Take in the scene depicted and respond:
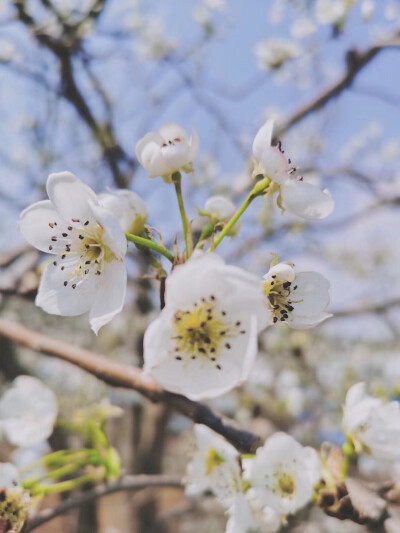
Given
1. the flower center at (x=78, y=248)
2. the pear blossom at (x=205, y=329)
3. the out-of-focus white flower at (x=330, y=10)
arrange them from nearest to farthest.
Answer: the pear blossom at (x=205, y=329) < the flower center at (x=78, y=248) < the out-of-focus white flower at (x=330, y=10)

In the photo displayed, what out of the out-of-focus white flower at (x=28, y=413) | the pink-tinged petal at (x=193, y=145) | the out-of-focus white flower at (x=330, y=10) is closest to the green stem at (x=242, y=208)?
the pink-tinged petal at (x=193, y=145)

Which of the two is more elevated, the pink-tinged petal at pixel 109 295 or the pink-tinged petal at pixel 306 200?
the pink-tinged petal at pixel 306 200

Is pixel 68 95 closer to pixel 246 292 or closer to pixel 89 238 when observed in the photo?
pixel 89 238

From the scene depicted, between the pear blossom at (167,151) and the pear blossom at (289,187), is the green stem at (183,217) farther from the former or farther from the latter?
the pear blossom at (289,187)

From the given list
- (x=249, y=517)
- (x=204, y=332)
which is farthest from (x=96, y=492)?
(x=204, y=332)

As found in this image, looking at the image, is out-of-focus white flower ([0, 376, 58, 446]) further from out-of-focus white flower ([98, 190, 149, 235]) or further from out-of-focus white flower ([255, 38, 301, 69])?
out-of-focus white flower ([255, 38, 301, 69])
